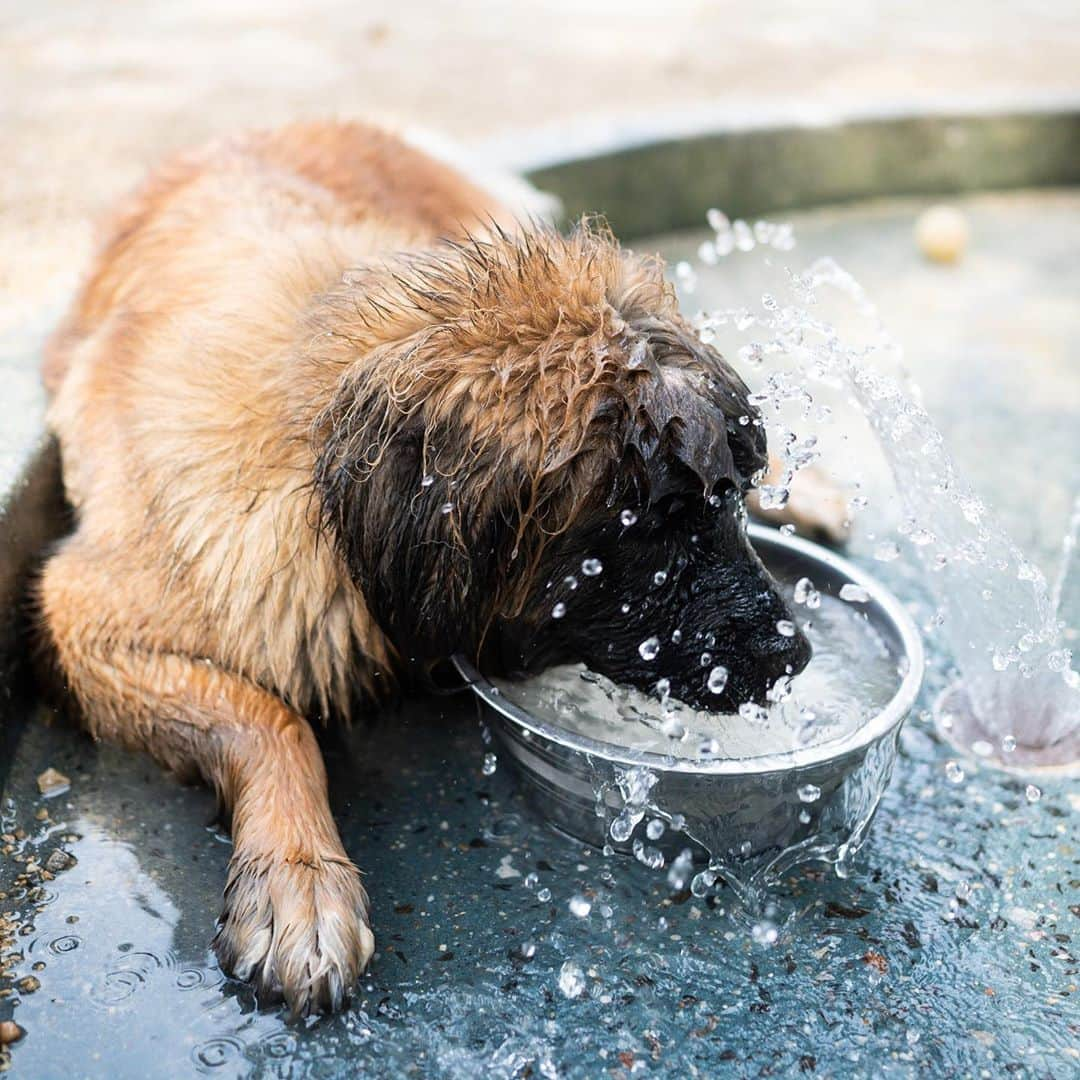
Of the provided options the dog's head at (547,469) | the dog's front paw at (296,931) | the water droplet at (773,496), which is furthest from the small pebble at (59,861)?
the water droplet at (773,496)

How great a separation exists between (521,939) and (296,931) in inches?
17.7

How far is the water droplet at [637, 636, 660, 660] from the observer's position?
8.91 ft

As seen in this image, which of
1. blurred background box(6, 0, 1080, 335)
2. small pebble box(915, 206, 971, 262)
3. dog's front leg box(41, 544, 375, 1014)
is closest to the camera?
dog's front leg box(41, 544, 375, 1014)

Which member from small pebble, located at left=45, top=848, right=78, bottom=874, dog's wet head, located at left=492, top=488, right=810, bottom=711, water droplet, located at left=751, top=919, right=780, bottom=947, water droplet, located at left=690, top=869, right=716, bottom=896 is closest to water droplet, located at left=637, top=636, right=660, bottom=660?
dog's wet head, located at left=492, top=488, right=810, bottom=711

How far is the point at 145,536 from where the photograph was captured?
3002 mm

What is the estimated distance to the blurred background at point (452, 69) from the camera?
673 cm

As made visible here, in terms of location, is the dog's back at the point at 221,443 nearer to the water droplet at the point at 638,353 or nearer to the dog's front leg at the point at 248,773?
the dog's front leg at the point at 248,773

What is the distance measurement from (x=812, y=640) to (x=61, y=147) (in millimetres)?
5167

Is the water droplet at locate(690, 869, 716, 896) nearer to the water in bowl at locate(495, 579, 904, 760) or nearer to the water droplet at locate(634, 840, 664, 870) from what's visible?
the water droplet at locate(634, 840, 664, 870)

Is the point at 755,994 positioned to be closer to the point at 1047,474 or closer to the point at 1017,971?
the point at 1017,971

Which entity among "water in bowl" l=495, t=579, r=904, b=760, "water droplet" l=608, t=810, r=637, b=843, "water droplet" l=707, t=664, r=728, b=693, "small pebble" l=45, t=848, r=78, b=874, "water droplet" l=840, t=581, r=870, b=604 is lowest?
"small pebble" l=45, t=848, r=78, b=874

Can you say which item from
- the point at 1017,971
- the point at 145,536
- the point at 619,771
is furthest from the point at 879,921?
the point at 145,536

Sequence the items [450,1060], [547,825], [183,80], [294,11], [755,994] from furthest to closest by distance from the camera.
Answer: [294,11] → [183,80] → [547,825] → [755,994] → [450,1060]

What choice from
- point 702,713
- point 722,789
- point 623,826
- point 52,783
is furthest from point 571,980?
point 52,783
